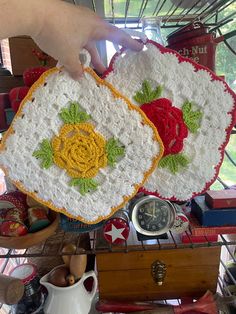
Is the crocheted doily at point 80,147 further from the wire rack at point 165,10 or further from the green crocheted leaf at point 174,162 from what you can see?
the wire rack at point 165,10

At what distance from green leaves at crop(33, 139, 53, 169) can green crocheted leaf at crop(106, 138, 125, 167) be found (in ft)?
0.27

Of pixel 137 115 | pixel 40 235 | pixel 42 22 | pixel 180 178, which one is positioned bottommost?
pixel 40 235

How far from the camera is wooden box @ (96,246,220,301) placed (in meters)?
0.62

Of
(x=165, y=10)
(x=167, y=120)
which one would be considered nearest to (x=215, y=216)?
(x=167, y=120)

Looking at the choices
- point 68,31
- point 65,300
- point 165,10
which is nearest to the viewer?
point 68,31

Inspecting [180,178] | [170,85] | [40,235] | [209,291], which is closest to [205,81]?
[170,85]

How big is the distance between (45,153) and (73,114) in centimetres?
7

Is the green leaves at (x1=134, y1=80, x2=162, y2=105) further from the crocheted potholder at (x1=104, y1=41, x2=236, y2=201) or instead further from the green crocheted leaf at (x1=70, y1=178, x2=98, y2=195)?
the green crocheted leaf at (x1=70, y1=178, x2=98, y2=195)

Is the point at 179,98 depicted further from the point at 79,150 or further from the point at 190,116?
the point at 79,150

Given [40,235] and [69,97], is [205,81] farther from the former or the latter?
[40,235]

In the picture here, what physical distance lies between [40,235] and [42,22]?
33 cm

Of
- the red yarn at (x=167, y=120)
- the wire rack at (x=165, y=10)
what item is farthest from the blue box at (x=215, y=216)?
the wire rack at (x=165, y=10)

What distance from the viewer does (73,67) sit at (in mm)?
364

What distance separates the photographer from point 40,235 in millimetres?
475
